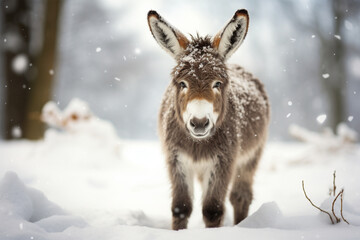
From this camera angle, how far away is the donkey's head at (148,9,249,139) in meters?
3.11

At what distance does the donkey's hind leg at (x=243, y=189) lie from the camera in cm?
461

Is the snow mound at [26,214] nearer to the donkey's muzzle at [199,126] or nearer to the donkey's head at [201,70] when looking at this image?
the donkey's muzzle at [199,126]

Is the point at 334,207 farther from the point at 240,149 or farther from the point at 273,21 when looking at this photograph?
the point at 273,21

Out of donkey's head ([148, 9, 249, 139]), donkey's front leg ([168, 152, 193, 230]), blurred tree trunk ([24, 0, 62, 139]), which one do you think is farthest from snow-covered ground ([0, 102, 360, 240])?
blurred tree trunk ([24, 0, 62, 139])

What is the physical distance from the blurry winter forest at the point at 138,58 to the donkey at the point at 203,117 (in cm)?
138

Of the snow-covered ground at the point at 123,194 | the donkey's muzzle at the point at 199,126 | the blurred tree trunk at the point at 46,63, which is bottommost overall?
the snow-covered ground at the point at 123,194

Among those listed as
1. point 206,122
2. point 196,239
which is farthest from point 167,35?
point 196,239

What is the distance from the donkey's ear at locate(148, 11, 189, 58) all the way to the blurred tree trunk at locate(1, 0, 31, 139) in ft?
27.1

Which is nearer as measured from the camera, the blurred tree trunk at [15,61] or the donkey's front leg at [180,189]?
the donkey's front leg at [180,189]

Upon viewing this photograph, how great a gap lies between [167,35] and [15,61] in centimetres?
887

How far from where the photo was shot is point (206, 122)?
305 centimetres

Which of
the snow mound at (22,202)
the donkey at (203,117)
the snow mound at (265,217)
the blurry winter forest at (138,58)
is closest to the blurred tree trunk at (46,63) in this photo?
the blurry winter forest at (138,58)

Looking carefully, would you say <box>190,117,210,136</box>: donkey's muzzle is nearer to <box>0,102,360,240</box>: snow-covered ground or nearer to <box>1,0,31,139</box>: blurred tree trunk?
<box>0,102,360,240</box>: snow-covered ground

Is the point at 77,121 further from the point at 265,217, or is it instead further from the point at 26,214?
the point at 265,217
